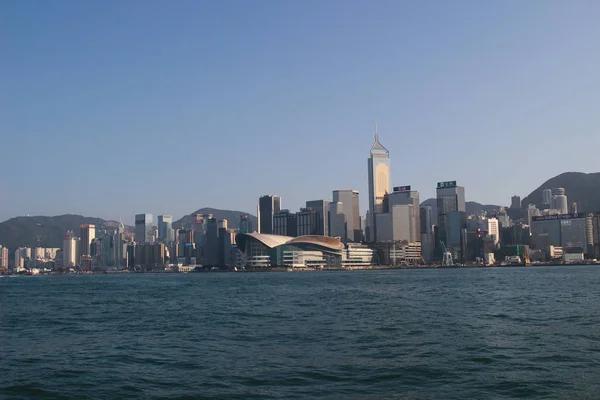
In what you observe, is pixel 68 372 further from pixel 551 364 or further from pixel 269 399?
pixel 551 364

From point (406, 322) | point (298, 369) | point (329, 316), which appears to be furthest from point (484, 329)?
point (298, 369)

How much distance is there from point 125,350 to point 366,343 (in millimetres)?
11245

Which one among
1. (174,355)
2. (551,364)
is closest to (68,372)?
(174,355)

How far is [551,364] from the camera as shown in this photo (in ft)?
76.7

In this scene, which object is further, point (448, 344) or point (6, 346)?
point (6, 346)

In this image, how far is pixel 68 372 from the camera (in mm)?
23766

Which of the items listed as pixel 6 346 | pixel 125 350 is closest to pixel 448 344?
pixel 125 350

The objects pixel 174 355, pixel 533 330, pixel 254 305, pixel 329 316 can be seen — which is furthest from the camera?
pixel 254 305

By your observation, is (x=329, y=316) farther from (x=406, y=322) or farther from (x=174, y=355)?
(x=174, y=355)

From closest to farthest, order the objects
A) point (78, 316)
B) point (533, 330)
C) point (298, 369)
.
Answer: point (298, 369)
point (533, 330)
point (78, 316)

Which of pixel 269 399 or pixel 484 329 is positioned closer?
pixel 269 399

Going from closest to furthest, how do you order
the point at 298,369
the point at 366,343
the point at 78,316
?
the point at 298,369, the point at 366,343, the point at 78,316

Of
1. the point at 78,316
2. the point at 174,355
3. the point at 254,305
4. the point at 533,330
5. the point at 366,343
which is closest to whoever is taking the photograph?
the point at 174,355

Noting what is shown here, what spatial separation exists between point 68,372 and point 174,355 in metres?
4.64
